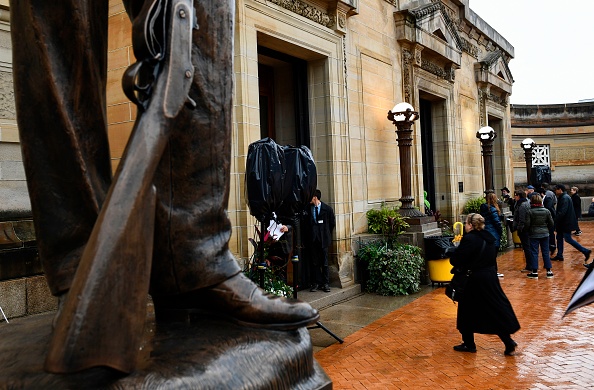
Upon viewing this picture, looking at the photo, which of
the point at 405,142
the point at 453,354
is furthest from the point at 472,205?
the point at 453,354

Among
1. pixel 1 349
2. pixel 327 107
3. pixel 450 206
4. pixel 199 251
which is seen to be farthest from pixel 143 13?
pixel 450 206

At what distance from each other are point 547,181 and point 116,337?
24964mm

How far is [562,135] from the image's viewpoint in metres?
27.9

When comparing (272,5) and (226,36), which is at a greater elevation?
(272,5)

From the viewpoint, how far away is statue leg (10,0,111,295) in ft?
5.01

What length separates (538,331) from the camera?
6.54 meters

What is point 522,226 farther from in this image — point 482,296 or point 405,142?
point 482,296

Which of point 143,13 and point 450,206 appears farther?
point 450,206

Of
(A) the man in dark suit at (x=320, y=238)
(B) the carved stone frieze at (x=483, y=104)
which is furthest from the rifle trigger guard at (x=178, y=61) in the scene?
(B) the carved stone frieze at (x=483, y=104)

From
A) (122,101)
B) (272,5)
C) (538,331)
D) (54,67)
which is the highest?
(272,5)

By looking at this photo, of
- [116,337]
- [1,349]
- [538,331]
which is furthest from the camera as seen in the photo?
[538,331]

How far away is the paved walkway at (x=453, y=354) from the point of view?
15.9 feet

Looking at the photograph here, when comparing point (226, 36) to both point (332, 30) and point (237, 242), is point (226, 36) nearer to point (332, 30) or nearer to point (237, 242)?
point (237, 242)

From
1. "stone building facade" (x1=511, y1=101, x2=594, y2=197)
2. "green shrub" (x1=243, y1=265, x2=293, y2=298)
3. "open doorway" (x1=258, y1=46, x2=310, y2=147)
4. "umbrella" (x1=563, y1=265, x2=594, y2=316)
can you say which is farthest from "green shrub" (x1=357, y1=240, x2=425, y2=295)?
"stone building facade" (x1=511, y1=101, x2=594, y2=197)
